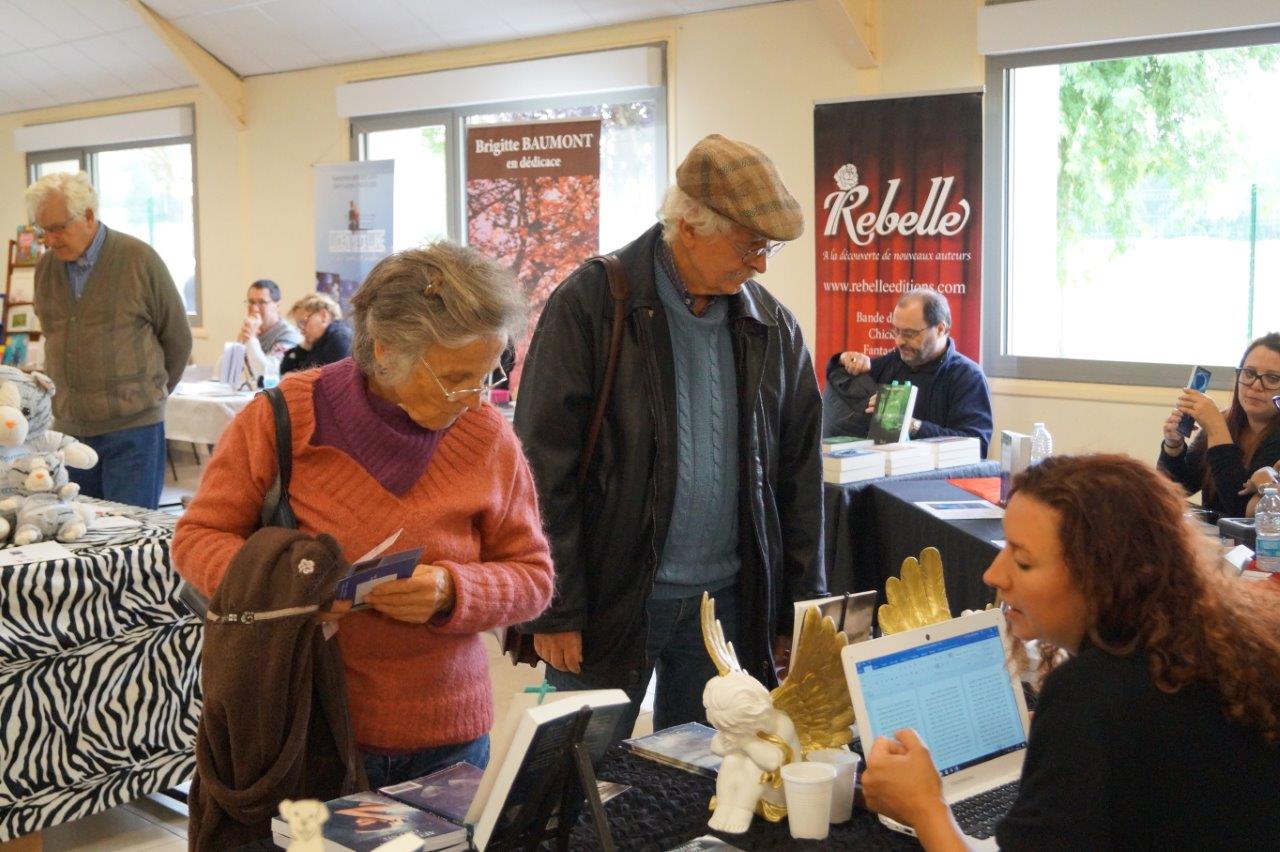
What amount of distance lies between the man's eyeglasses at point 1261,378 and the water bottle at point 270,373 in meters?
4.82

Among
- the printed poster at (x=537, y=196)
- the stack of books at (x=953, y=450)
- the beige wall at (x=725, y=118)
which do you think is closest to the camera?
the stack of books at (x=953, y=450)

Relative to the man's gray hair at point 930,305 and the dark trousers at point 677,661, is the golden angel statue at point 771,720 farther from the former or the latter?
the man's gray hair at point 930,305

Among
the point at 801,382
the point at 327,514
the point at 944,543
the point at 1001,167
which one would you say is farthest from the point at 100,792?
the point at 1001,167

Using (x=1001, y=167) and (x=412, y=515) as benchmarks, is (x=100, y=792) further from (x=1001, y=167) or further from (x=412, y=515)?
(x=1001, y=167)

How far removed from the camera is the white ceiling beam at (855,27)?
5879 mm

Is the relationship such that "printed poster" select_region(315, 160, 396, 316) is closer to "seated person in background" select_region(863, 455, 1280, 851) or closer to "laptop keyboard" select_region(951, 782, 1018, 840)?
"laptop keyboard" select_region(951, 782, 1018, 840)

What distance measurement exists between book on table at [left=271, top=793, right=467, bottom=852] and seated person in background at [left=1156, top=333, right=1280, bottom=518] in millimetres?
2800

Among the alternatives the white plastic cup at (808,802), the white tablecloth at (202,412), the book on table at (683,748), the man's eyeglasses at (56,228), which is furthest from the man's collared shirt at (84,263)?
the white plastic cup at (808,802)

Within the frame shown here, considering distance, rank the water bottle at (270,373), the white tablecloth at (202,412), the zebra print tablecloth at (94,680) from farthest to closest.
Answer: the water bottle at (270,373)
the white tablecloth at (202,412)
the zebra print tablecloth at (94,680)

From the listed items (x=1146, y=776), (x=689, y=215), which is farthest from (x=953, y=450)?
(x=1146, y=776)

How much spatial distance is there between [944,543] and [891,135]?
2632 millimetres

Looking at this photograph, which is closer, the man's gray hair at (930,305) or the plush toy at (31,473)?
the plush toy at (31,473)

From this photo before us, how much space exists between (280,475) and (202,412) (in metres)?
5.41

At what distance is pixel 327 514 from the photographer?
5.39 feet
